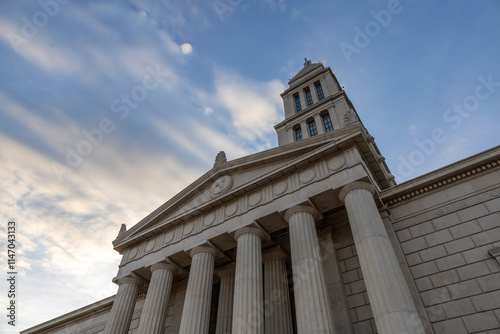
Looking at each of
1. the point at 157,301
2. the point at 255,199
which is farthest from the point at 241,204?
the point at 157,301

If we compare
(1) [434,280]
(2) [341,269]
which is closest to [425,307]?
(1) [434,280]

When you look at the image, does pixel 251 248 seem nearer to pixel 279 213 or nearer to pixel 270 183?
pixel 279 213

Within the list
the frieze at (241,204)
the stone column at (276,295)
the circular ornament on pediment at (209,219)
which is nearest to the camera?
the stone column at (276,295)

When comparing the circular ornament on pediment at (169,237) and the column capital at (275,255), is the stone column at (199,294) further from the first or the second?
the column capital at (275,255)

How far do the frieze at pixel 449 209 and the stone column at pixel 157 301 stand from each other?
14.6m

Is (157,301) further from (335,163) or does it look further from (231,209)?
(335,163)

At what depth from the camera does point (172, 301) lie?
2398 cm

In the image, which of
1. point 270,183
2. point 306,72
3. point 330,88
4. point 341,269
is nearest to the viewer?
point 341,269

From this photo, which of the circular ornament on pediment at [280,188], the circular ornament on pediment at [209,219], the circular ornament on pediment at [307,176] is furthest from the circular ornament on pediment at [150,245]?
the circular ornament on pediment at [307,176]

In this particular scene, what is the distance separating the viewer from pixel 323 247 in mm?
18703

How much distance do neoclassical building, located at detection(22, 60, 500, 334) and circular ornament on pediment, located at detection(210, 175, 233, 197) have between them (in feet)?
0.30

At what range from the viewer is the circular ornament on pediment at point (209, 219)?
21.1 meters

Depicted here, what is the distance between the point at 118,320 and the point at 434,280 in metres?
18.8

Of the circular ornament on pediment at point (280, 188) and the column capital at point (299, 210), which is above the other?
the circular ornament on pediment at point (280, 188)
